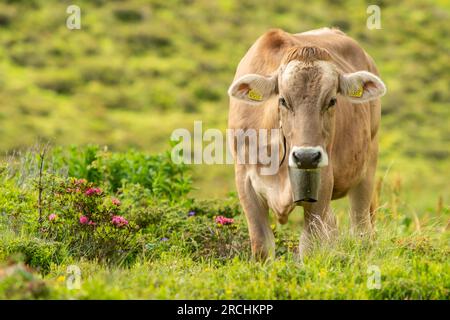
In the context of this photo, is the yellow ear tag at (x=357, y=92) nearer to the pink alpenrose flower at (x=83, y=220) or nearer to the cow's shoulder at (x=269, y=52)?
the cow's shoulder at (x=269, y=52)

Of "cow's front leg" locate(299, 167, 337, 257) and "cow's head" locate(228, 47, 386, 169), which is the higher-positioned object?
"cow's head" locate(228, 47, 386, 169)

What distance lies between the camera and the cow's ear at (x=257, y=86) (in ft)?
24.4

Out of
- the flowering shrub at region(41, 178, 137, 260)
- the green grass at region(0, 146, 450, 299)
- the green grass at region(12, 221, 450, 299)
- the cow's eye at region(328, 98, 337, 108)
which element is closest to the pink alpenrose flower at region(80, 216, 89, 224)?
the flowering shrub at region(41, 178, 137, 260)

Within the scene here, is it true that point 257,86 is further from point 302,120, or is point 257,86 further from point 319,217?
point 319,217

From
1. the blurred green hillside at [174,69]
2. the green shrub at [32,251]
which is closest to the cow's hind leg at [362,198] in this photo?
the green shrub at [32,251]

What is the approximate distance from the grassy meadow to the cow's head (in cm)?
94

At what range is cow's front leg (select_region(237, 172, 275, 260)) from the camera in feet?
25.2

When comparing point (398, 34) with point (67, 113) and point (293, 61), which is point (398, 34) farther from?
point (293, 61)

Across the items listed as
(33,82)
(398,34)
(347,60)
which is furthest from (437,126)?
(347,60)

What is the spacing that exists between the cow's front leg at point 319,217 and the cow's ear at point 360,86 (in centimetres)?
69

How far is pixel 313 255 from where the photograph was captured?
287 inches

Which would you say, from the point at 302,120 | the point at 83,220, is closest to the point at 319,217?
the point at 302,120

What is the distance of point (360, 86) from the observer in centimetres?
744

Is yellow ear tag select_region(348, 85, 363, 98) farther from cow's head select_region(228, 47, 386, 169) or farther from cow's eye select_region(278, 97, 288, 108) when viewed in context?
cow's eye select_region(278, 97, 288, 108)
